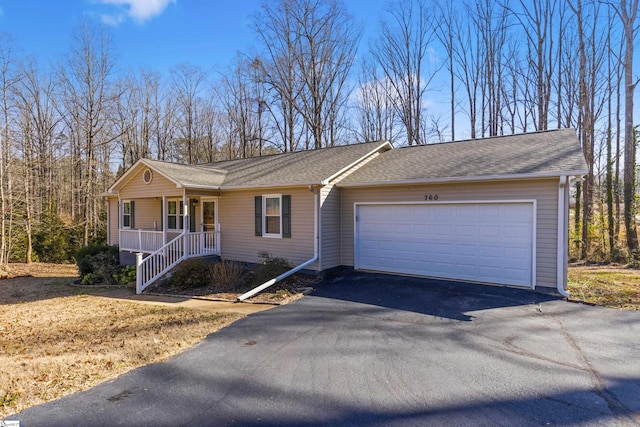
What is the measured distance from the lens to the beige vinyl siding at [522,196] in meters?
8.03

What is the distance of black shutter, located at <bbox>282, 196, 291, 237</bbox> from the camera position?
11250mm

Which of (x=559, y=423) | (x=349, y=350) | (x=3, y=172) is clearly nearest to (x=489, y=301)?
(x=349, y=350)

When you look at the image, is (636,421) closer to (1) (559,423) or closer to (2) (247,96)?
(1) (559,423)

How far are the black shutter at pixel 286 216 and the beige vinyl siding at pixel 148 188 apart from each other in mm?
3341

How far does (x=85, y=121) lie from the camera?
21406 millimetres

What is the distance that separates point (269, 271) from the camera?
1004cm

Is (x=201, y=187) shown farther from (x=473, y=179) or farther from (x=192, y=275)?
(x=473, y=179)

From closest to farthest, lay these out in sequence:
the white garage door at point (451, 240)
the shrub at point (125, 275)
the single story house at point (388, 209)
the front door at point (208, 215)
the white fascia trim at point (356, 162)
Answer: the single story house at point (388, 209) → the white garage door at point (451, 240) → the white fascia trim at point (356, 162) → the shrub at point (125, 275) → the front door at point (208, 215)

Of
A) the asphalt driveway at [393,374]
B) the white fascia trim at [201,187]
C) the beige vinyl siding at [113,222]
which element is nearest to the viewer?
the asphalt driveway at [393,374]

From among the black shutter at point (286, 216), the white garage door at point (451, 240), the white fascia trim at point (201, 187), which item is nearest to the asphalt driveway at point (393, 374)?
Result: the white garage door at point (451, 240)

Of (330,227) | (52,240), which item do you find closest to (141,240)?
(330,227)

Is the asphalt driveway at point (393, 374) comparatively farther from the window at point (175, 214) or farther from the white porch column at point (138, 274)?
the window at point (175, 214)

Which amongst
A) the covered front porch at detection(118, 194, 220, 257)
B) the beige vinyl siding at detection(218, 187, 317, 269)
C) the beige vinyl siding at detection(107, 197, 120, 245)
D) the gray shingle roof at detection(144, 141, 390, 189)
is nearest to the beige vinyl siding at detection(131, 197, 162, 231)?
the covered front porch at detection(118, 194, 220, 257)

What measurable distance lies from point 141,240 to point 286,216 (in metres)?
5.76
